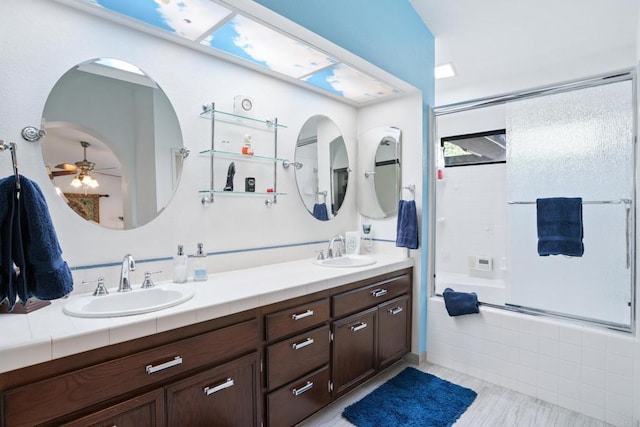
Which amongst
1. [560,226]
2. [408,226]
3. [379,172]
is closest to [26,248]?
[408,226]

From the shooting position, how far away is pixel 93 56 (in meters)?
1.58

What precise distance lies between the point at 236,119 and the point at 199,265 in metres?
0.96

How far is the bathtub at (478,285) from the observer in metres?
3.09

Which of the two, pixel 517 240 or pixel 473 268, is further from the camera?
pixel 473 268

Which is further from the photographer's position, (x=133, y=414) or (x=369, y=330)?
(x=369, y=330)

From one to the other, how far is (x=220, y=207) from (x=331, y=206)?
1043 mm

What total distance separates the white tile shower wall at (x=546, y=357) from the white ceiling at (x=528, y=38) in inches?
88.0

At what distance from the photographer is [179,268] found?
5.79ft

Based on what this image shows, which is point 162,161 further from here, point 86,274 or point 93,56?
point 86,274

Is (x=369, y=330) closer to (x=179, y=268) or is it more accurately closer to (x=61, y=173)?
(x=179, y=268)

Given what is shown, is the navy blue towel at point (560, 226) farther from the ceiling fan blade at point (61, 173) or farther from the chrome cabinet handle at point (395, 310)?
the ceiling fan blade at point (61, 173)

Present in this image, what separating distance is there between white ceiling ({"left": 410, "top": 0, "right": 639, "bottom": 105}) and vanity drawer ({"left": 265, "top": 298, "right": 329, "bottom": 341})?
2372mm

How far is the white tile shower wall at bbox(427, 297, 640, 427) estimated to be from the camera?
1936 millimetres

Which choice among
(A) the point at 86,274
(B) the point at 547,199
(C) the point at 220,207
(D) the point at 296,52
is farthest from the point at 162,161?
(B) the point at 547,199
